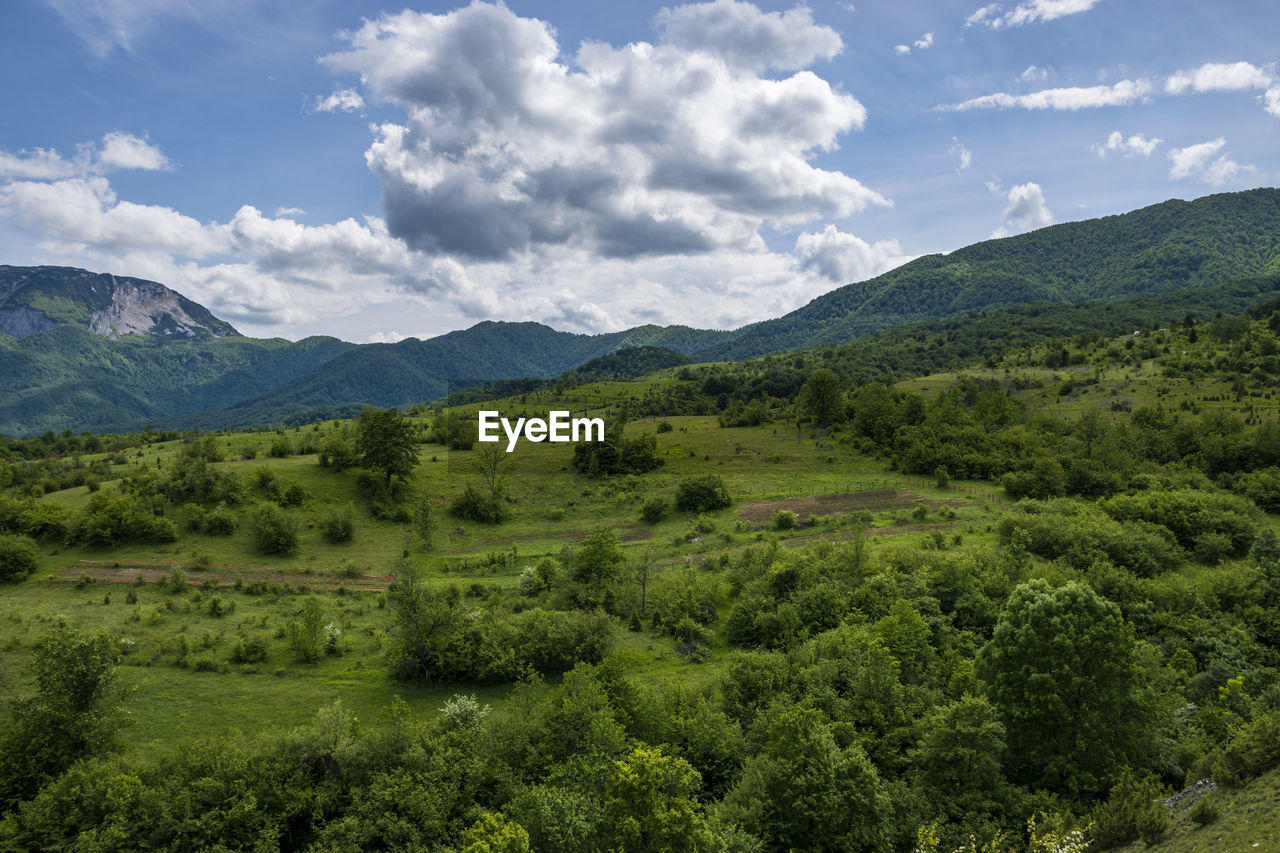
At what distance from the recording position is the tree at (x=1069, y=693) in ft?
93.8

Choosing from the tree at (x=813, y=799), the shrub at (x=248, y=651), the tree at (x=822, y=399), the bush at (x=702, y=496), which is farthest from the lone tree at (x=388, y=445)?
the tree at (x=822, y=399)

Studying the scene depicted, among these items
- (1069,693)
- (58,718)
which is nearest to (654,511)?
(1069,693)

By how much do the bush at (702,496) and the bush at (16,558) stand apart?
217ft

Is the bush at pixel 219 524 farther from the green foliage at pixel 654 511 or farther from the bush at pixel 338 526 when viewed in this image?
the green foliage at pixel 654 511

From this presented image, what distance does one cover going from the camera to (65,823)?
78.9 ft

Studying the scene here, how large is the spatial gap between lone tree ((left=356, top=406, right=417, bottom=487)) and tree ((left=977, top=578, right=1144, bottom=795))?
73.5m

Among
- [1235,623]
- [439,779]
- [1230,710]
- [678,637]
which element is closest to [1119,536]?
[1235,623]

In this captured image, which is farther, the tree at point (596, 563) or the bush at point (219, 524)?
the bush at point (219, 524)

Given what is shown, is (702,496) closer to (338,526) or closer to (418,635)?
(338,526)

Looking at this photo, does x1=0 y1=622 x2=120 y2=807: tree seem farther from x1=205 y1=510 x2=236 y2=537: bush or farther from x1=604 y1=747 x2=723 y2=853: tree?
x1=205 y1=510 x2=236 y2=537: bush

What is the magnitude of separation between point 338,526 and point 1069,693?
225 feet

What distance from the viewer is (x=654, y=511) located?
265ft

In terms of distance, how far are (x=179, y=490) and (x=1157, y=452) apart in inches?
5165

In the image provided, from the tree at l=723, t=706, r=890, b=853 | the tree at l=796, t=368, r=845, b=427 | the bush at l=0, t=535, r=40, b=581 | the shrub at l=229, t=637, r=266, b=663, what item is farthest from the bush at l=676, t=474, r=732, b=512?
the bush at l=0, t=535, r=40, b=581
